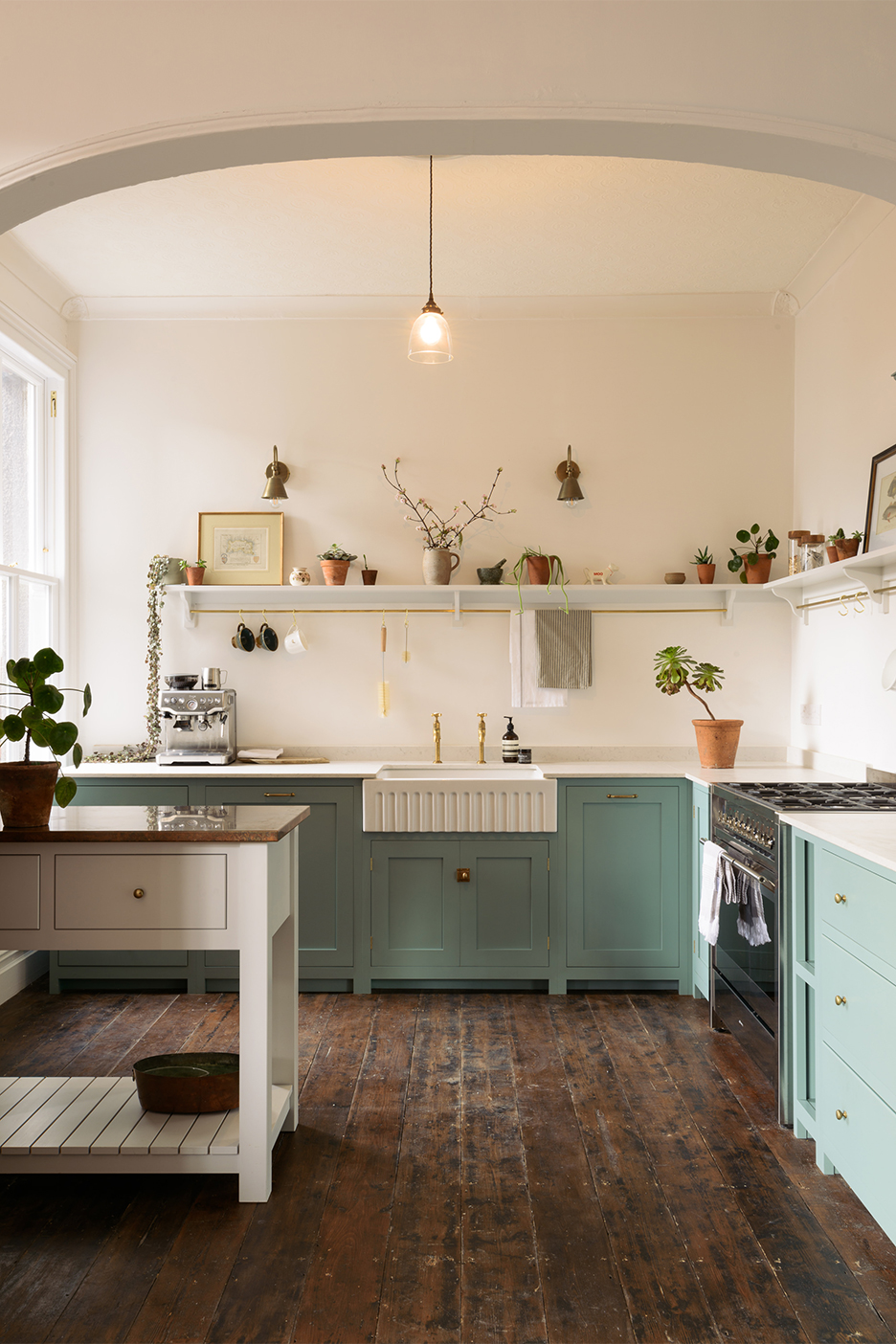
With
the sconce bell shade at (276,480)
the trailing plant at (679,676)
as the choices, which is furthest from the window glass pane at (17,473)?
the trailing plant at (679,676)

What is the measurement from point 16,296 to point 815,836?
12.4 ft

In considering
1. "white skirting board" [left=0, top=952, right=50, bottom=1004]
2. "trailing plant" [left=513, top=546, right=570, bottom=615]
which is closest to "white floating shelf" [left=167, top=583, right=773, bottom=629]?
"trailing plant" [left=513, top=546, right=570, bottom=615]

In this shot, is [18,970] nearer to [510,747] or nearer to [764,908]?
[510,747]

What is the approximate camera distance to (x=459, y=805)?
12.9 ft

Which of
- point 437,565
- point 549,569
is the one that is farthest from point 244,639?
point 549,569

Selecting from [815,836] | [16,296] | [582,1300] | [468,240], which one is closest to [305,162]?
[468,240]

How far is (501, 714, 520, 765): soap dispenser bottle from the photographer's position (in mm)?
4363

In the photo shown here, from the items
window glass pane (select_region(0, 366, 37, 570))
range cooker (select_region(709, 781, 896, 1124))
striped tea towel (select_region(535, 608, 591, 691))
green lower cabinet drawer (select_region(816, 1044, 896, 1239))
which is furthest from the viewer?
striped tea towel (select_region(535, 608, 591, 691))

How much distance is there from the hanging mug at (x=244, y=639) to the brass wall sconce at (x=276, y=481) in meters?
0.63

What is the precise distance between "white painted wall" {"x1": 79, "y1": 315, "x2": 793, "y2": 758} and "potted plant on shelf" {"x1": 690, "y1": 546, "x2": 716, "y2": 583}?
0.28 feet

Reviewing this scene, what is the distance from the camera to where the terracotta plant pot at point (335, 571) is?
14.4ft

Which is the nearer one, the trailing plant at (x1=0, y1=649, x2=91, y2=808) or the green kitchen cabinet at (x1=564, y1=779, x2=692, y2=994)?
the trailing plant at (x1=0, y1=649, x2=91, y2=808)

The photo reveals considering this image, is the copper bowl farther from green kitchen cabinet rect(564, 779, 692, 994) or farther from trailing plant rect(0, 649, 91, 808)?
green kitchen cabinet rect(564, 779, 692, 994)

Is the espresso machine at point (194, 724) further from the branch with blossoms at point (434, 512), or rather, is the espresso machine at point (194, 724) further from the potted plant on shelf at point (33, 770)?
the potted plant on shelf at point (33, 770)
